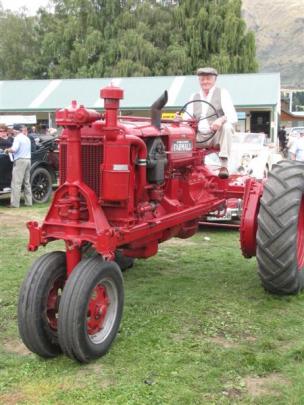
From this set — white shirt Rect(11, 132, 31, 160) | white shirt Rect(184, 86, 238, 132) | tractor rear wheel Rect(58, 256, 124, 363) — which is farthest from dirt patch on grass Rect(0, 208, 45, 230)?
tractor rear wheel Rect(58, 256, 124, 363)

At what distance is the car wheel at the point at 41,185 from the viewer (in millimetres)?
12711

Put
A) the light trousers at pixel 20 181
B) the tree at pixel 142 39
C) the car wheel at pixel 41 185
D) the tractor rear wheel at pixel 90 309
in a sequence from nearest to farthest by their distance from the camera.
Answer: the tractor rear wheel at pixel 90 309 → the light trousers at pixel 20 181 → the car wheel at pixel 41 185 → the tree at pixel 142 39

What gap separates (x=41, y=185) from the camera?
12.9 m

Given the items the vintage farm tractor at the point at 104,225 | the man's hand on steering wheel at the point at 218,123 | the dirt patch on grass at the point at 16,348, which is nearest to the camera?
the vintage farm tractor at the point at 104,225

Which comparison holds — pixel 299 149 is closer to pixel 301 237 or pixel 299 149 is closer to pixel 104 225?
pixel 301 237

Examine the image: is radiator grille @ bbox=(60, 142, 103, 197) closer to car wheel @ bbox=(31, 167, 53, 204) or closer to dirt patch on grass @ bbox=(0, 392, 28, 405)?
dirt patch on grass @ bbox=(0, 392, 28, 405)

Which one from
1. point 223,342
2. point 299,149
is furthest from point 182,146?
point 299,149

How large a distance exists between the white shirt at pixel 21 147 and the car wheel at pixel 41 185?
2.46 ft

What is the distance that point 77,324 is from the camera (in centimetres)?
380

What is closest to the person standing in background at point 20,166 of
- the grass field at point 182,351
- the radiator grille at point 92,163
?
the grass field at point 182,351

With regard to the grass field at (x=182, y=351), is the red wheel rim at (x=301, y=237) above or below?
above

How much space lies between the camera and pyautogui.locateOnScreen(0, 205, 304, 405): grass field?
143 inches

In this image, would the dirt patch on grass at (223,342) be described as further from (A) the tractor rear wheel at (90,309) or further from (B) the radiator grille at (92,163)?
(B) the radiator grille at (92,163)

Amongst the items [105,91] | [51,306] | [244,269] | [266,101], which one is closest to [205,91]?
[244,269]
